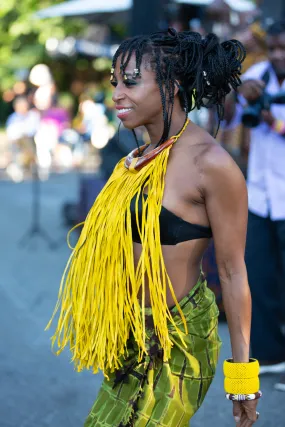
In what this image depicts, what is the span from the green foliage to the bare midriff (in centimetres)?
2033

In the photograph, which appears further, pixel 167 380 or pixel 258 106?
pixel 258 106

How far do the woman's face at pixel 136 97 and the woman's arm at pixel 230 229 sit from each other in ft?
0.77

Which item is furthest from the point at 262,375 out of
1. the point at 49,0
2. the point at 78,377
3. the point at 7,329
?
the point at 49,0

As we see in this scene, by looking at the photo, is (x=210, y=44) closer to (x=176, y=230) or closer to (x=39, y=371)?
(x=176, y=230)

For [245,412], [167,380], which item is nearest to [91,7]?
[167,380]

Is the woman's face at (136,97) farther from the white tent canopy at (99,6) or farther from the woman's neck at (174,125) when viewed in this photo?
the white tent canopy at (99,6)

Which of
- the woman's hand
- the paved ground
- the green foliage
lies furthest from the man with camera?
the green foliage

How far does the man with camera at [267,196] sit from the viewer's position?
15.2ft

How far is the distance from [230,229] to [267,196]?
2170 millimetres

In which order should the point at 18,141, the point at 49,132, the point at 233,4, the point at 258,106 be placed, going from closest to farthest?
the point at 258,106 → the point at 233,4 → the point at 18,141 → the point at 49,132

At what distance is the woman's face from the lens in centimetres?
266

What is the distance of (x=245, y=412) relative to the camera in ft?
8.59

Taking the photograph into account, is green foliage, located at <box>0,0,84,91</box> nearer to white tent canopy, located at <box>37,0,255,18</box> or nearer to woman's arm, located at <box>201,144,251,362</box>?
white tent canopy, located at <box>37,0,255,18</box>

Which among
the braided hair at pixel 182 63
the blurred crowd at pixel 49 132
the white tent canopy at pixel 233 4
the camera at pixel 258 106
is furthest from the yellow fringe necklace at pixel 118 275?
the blurred crowd at pixel 49 132
